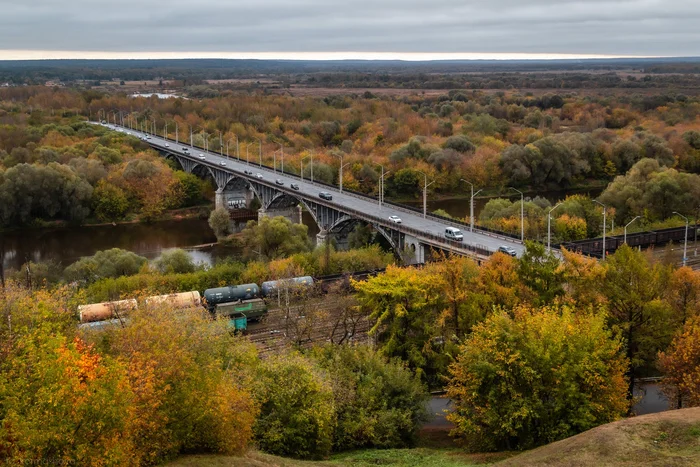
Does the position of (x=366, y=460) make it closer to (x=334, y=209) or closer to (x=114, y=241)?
(x=334, y=209)

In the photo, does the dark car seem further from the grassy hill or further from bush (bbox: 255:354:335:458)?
the grassy hill

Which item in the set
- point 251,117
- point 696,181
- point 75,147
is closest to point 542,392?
point 696,181

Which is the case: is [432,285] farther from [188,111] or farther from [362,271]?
[188,111]

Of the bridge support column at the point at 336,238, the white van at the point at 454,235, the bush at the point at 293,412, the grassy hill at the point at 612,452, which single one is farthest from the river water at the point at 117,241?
the grassy hill at the point at 612,452

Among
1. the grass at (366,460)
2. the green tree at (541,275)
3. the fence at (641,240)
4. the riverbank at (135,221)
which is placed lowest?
the riverbank at (135,221)

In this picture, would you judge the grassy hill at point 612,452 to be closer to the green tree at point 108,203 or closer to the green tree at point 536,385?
the green tree at point 536,385

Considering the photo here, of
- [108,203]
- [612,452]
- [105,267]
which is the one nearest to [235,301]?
[105,267]
